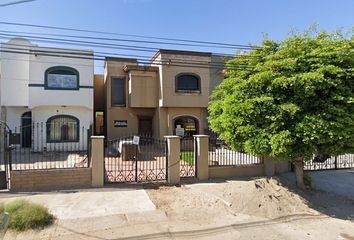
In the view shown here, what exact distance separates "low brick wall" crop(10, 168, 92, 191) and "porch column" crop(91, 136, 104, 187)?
0.18 meters

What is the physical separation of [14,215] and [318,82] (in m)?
8.33

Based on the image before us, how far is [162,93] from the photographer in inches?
747

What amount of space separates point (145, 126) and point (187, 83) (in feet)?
16.2

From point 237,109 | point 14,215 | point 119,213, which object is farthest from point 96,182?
point 237,109

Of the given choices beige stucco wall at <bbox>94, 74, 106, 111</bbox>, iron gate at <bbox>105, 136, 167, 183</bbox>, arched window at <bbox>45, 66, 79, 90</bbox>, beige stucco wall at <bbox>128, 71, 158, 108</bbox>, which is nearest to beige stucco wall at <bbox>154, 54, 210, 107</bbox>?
beige stucco wall at <bbox>128, 71, 158, 108</bbox>

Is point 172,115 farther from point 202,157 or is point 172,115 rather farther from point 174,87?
point 202,157

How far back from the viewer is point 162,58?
19.2 metres

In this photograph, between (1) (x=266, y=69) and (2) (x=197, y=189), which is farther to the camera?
(2) (x=197, y=189)

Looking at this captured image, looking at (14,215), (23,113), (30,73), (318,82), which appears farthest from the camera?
(23,113)

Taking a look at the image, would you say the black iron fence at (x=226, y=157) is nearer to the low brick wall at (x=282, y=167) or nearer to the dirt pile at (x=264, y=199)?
the low brick wall at (x=282, y=167)

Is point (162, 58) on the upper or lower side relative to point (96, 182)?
upper

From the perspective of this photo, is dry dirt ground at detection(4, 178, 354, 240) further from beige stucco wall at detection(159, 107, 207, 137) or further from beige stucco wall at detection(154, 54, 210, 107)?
beige stucco wall at detection(154, 54, 210, 107)

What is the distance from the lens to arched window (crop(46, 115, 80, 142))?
18.3m

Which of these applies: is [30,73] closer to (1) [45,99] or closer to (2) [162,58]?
(1) [45,99]
